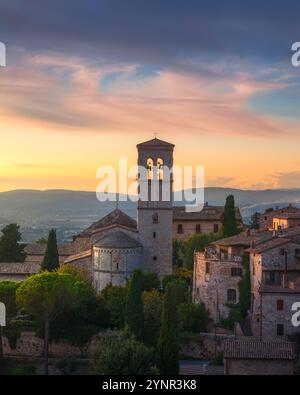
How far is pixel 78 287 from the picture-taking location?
47.4 m

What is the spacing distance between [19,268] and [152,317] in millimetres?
18156

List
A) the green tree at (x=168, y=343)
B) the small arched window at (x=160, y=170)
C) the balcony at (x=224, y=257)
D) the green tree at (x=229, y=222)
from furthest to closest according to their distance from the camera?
1. the small arched window at (x=160, y=170)
2. the green tree at (x=229, y=222)
3. the balcony at (x=224, y=257)
4. the green tree at (x=168, y=343)

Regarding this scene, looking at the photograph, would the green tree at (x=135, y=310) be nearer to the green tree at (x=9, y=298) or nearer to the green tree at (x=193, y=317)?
the green tree at (x=193, y=317)

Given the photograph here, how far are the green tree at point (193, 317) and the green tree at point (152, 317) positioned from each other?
1282mm

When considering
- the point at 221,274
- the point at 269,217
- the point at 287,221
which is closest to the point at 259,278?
the point at 221,274

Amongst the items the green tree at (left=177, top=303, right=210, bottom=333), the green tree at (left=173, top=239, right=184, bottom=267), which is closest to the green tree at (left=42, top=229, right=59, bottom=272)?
the green tree at (left=173, top=239, right=184, bottom=267)

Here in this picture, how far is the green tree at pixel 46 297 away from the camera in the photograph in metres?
45.0

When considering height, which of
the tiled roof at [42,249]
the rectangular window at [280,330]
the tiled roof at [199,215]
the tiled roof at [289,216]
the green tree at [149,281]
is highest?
the tiled roof at [199,215]

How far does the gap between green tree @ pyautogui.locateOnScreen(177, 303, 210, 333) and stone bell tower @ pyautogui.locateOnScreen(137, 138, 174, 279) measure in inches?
383

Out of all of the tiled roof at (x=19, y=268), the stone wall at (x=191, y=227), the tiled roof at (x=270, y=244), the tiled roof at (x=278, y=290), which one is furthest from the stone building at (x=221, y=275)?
the stone wall at (x=191, y=227)
